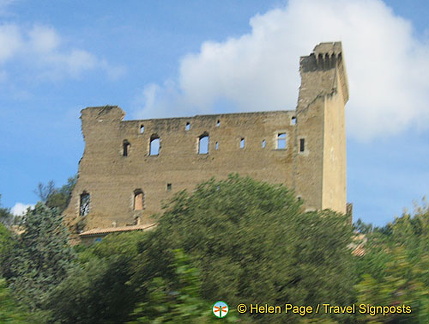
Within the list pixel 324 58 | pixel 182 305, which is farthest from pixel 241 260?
pixel 324 58

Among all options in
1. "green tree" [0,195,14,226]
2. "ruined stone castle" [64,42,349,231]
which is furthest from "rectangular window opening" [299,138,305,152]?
"green tree" [0,195,14,226]

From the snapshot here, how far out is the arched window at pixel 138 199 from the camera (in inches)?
1426

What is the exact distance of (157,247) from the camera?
1728cm

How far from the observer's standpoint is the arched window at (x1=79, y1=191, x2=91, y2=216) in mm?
36903

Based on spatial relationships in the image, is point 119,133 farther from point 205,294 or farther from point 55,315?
point 205,294

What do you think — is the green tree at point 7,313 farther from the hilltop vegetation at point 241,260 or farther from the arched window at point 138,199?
the arched window at point 138,199

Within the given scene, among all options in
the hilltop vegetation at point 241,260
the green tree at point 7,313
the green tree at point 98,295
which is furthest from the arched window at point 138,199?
the green tree at point 7,313

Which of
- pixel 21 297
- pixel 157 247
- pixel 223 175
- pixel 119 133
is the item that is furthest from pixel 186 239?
pixel 119 133

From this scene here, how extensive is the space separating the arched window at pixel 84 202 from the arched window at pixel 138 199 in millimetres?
2156

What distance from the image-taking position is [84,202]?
124 feet

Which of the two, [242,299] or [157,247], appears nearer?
[242,299]

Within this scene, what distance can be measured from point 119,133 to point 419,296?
96.2ft

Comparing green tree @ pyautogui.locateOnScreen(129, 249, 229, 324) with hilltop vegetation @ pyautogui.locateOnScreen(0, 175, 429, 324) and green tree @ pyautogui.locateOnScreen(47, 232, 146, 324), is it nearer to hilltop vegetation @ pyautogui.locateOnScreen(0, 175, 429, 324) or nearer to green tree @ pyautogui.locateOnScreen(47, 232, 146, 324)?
hilltop vegetation @ pyautogui.locateOnScreen(0, 175, 429, 324)

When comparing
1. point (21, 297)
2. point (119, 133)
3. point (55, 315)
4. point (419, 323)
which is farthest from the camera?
point (119, 133)
